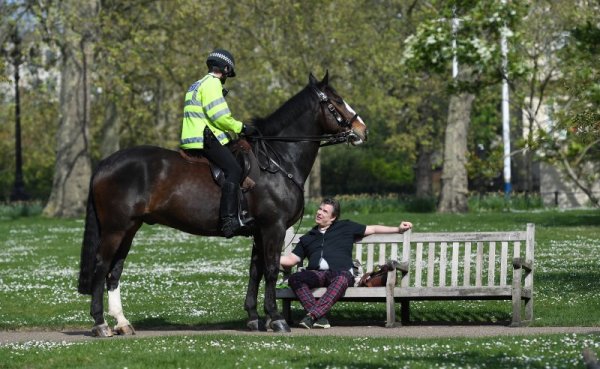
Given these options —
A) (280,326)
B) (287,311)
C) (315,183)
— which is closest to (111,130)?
(315,183)

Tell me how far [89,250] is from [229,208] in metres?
1.61

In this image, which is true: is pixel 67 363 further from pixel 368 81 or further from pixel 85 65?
pixel 368 81

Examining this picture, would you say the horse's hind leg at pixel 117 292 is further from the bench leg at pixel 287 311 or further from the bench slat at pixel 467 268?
the bench slat at pixel 467 268

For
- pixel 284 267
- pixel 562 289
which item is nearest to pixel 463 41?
pixel 562 289

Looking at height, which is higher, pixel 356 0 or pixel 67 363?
pixel 356 0

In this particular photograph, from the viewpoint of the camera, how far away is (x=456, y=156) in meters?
43.0

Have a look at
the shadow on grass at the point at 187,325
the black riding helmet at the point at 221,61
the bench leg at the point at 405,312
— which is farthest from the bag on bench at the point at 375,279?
the black riding helmet at the point at 221,61

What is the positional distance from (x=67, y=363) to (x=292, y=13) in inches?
1545

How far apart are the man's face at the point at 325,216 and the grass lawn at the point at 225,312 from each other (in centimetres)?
123

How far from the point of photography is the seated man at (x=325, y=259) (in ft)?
44.6

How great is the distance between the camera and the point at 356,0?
51.5m

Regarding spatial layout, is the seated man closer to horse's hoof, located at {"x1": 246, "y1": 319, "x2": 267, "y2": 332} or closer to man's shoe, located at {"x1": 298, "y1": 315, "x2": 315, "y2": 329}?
man's shoe, located at {"x1": 298, "y1": 315, "x2": 315, "y2": 329}

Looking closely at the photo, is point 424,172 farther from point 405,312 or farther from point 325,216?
point 325,216

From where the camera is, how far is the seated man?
13586 mm
